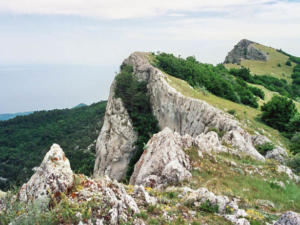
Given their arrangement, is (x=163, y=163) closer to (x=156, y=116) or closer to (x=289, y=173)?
(x=289, y=173)

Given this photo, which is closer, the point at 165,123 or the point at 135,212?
the point at 135,212

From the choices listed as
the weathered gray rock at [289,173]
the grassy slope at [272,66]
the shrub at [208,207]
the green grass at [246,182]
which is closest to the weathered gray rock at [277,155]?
the green grass at [246,182]

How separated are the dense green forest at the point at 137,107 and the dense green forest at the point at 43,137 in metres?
25.7

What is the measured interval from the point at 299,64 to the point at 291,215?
7449 cm

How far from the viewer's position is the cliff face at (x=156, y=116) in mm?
26370

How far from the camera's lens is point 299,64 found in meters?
70.0

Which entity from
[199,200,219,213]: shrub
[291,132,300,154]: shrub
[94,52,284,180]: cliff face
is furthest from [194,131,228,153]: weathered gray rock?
[291,132,300,154]: shrub

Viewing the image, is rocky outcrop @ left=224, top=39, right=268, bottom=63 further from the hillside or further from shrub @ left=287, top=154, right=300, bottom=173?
shrub @ left=287, top=154, right=300, bottom=173

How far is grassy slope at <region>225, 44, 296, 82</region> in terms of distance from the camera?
206ft

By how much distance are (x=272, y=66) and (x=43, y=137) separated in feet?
252

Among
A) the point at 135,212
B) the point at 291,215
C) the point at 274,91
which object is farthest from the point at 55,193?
the point at 274,91

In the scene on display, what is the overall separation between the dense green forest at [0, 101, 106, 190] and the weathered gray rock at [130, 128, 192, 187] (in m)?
47.0

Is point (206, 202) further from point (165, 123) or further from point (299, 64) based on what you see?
point (299, 64)

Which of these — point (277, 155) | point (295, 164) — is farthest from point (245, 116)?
point (295, 164)
